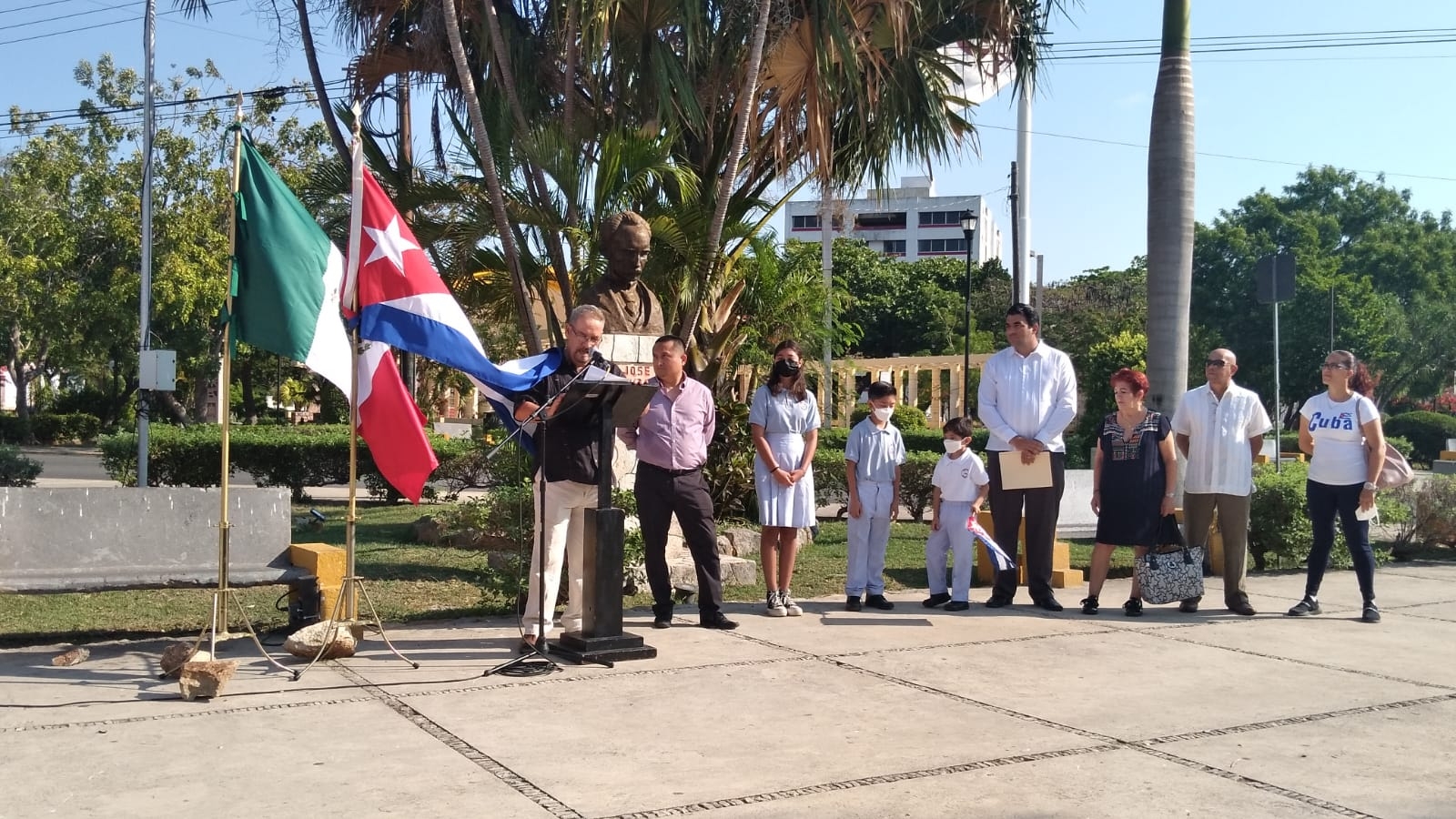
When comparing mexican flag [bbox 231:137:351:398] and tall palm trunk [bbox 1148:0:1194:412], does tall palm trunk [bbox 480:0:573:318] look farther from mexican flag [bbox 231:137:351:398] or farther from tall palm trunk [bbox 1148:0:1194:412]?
tall palm trunk [bbox 1148:0:1194:412]

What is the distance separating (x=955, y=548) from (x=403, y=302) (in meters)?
4.17

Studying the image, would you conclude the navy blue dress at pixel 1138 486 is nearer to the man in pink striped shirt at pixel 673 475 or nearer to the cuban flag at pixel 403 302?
the man in pink striped shirt at pixel 673 475

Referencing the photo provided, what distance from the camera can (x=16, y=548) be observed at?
7.00 metres

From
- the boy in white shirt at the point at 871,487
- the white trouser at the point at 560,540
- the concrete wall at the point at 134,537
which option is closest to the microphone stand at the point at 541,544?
the white trouser at the point at 560,540

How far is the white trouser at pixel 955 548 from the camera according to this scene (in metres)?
8.55

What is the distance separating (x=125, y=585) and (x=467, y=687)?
2296 mm

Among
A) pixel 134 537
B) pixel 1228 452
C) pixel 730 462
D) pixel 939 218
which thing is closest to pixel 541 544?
pixel 134 537

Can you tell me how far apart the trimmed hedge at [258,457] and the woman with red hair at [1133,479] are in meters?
9.72

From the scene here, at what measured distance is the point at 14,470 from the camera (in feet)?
49.1

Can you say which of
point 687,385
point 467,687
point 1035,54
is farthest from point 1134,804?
point 1035,54

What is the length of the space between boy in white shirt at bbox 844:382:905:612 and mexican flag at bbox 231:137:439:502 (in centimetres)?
299

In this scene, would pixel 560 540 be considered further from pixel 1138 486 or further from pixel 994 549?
pixel 1138 486

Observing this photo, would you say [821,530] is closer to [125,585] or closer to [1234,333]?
[125,585]

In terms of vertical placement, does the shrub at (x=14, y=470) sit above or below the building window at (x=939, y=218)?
A: below
